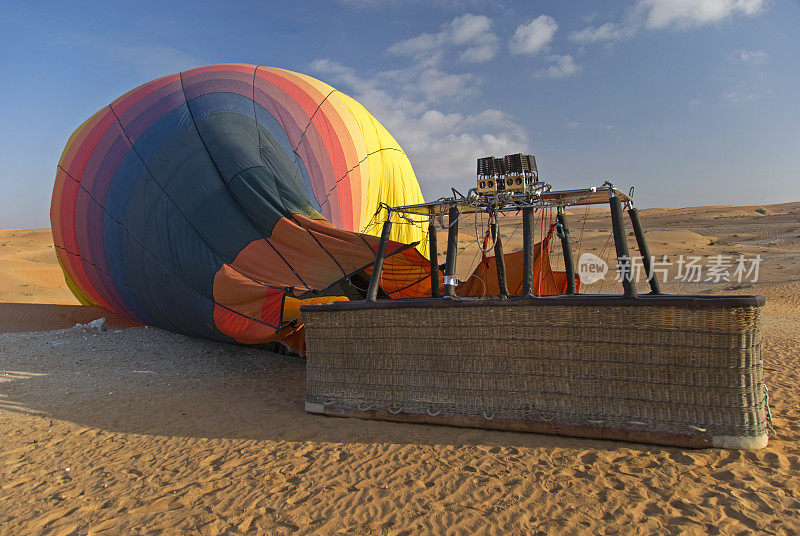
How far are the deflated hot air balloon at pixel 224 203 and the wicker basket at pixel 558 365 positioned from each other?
41.9 inches

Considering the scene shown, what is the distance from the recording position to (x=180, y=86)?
22.6ft

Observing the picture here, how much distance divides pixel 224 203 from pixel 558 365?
401cm

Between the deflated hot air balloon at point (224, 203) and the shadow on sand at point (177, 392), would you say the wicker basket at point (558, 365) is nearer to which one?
the shadow on sand at point (177, 392)

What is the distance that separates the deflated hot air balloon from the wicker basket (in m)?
1.06

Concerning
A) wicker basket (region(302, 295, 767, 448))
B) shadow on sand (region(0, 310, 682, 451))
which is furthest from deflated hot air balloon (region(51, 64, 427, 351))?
wicker basket (region(302, 295, 767, 448))

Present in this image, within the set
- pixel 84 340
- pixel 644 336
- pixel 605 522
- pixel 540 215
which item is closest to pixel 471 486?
pixel 605 522

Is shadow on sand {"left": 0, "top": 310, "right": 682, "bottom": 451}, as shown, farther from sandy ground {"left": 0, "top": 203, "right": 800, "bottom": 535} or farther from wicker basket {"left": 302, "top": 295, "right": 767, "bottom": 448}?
wicker basket {"left": 302, "top": 295, "right": 767, "bottom": 448}

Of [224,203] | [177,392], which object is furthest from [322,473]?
[224,203]

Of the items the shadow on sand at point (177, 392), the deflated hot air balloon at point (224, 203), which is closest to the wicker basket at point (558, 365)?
the shadow on sand at point (177, 392)

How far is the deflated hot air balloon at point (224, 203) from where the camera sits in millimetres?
5379

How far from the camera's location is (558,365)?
3695 millimetres

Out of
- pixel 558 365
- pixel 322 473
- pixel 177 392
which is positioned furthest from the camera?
pixel 177 392

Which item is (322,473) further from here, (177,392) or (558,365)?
(177,392)

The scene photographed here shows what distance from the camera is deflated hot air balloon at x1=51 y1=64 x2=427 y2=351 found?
212 inches
